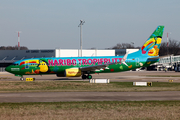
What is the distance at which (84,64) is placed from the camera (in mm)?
53781

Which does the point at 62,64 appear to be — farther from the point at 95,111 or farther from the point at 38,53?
the point at 38,53

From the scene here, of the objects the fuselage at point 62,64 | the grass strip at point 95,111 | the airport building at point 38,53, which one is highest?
the airport building at point 38,53

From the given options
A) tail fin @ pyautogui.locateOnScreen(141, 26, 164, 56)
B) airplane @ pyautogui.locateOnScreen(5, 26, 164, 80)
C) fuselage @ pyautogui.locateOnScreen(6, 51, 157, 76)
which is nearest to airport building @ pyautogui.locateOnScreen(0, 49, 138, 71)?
airplane @ pyautogui.locateOnScreen(5, 26, 164, 80)

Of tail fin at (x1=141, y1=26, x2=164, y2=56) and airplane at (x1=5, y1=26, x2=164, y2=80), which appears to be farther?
tail fin at (x1=141, y1=26, x2=164, y2=56)

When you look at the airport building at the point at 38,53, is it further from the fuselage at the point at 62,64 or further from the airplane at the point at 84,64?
the fuselage at the point at 62,64

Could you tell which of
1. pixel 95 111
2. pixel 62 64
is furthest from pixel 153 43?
pixel 95 111

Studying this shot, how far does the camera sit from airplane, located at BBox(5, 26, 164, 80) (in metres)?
52.1

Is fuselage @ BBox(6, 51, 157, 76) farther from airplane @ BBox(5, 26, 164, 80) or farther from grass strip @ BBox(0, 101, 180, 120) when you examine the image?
grass strip @ BBox(0, 101, 180, 120)

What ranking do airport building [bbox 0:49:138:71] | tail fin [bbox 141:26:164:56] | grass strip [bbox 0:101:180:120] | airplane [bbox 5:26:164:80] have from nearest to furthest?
grass strip [bbox 0:101:180:120] < airplane [bbox 5:26:164:80] < tail fin [bbox 141:26:164:56] < airport building [bbox 0:49:138:71]

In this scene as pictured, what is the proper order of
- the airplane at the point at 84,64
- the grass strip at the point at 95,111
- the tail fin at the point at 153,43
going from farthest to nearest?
the tail fin at the point at 153,43, the airplane at the point at 84,64, the grass strip at the point at 95,111

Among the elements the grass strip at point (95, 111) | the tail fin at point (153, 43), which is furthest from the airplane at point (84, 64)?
the grass strip at point (95, 111)

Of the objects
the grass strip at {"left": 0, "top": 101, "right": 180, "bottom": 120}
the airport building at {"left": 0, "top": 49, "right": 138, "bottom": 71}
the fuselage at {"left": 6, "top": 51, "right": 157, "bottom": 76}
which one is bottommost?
the grass strip at {"left": 0, "top": 101, "right": 180, "bottom": 120}

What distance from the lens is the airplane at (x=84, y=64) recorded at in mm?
52094

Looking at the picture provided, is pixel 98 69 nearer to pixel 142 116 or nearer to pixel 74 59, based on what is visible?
pixel 74 59
